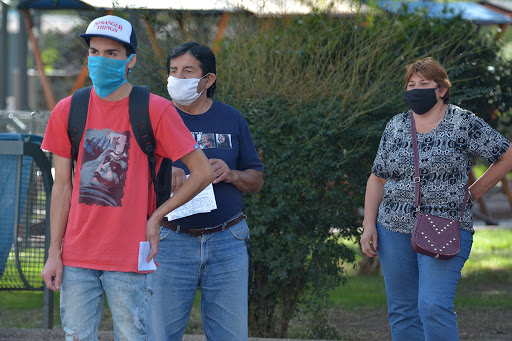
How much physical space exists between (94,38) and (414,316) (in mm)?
2220

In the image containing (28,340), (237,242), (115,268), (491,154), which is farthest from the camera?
(28,340)

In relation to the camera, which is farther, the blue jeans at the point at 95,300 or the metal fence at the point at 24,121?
the metal fence at the point at 24,121

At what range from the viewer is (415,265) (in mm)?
3934

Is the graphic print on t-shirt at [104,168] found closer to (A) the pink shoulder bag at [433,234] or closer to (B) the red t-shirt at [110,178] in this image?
(B) the red t-shirt at [110,178]

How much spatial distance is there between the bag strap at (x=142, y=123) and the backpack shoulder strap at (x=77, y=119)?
181 millimetres

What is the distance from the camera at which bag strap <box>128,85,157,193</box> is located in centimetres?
285

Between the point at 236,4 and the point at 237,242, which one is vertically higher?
the point at 236,4

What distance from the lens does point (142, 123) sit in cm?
285

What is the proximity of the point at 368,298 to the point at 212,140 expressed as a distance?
4.43 metres

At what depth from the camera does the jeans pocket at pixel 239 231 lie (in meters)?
3.51

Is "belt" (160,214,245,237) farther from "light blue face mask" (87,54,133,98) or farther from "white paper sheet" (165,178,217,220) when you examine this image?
"light blue face mask" (87,54,133,98)

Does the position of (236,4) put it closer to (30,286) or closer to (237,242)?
(30,286)

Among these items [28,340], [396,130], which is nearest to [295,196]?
[396,130]

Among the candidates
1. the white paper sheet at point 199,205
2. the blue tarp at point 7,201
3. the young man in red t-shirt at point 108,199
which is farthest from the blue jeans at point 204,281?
the blue tarp at point 7,201
